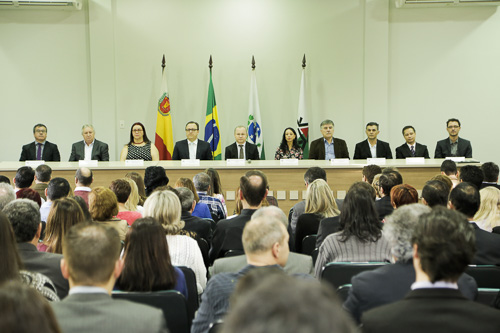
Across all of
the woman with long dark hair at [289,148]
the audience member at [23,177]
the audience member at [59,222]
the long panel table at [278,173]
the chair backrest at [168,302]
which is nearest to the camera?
the chair backrest at [168,302]

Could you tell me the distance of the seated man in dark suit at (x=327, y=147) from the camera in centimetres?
891

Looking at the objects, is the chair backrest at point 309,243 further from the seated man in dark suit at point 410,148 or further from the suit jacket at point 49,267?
the seated man in dark suit at point 410,148

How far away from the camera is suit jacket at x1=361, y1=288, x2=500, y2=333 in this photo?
5.67ft

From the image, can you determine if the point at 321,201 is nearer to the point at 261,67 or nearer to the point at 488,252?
the point at 488,252

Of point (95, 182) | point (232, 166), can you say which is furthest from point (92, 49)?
point (232, 166)

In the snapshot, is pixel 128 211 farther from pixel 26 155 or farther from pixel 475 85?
pixel 475 85

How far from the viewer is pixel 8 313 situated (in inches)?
42.1

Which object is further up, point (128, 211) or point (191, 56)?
point (191, 56)

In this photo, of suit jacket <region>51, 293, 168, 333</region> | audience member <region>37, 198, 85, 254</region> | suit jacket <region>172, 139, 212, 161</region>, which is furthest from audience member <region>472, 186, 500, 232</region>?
suit jacket <region>172, 139, 212, 161</region>

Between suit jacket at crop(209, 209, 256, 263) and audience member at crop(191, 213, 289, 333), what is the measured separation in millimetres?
1406

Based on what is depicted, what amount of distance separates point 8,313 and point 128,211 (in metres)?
3.43

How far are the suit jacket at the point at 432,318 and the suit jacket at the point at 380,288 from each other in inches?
20.5

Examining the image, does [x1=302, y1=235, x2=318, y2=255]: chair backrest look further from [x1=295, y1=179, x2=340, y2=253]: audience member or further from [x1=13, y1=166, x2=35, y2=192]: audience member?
[x1=13, y1=166, x2=35, y2=192]: audience member

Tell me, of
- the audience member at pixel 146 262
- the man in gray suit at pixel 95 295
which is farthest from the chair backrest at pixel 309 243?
the man in gray suit at pixel 95 295
